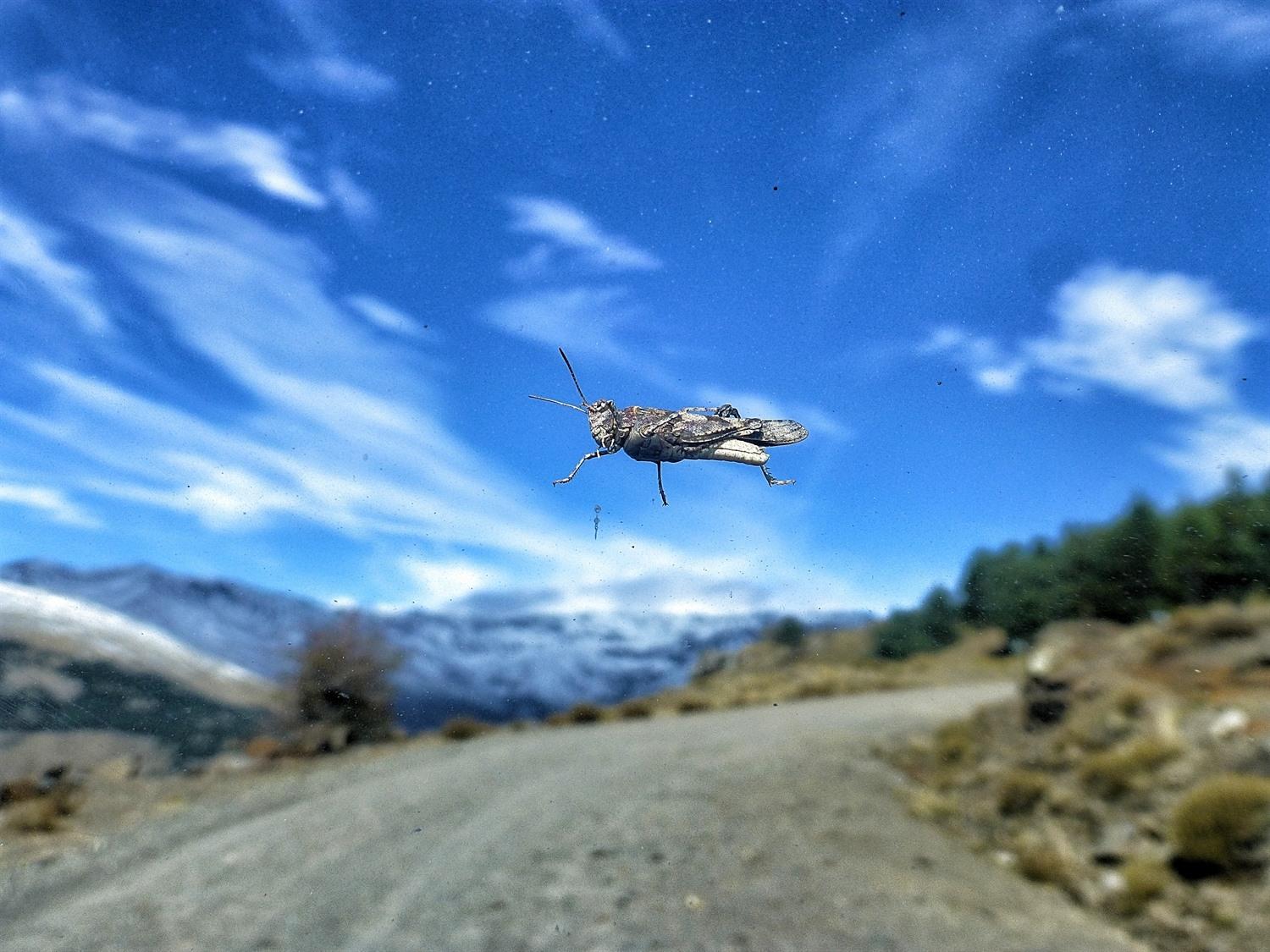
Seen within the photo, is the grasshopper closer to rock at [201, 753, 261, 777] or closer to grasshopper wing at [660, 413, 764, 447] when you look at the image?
grasshopper wing at [660, 413, 764, 447]

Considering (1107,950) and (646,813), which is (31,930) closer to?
(646,813)

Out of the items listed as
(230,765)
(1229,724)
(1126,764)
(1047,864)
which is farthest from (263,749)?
(1229,724)

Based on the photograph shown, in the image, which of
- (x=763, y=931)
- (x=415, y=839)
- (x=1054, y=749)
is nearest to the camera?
(x=763, y=931)

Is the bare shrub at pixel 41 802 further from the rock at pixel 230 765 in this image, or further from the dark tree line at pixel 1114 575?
the dark tree line at pixel 1114 575

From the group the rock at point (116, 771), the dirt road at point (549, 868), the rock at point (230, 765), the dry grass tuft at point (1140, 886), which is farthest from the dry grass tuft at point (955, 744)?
the rock at point (116, 771)

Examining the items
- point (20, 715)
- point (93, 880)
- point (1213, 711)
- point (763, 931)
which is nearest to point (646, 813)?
point (763, 931)

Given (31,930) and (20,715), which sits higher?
(20,715)
